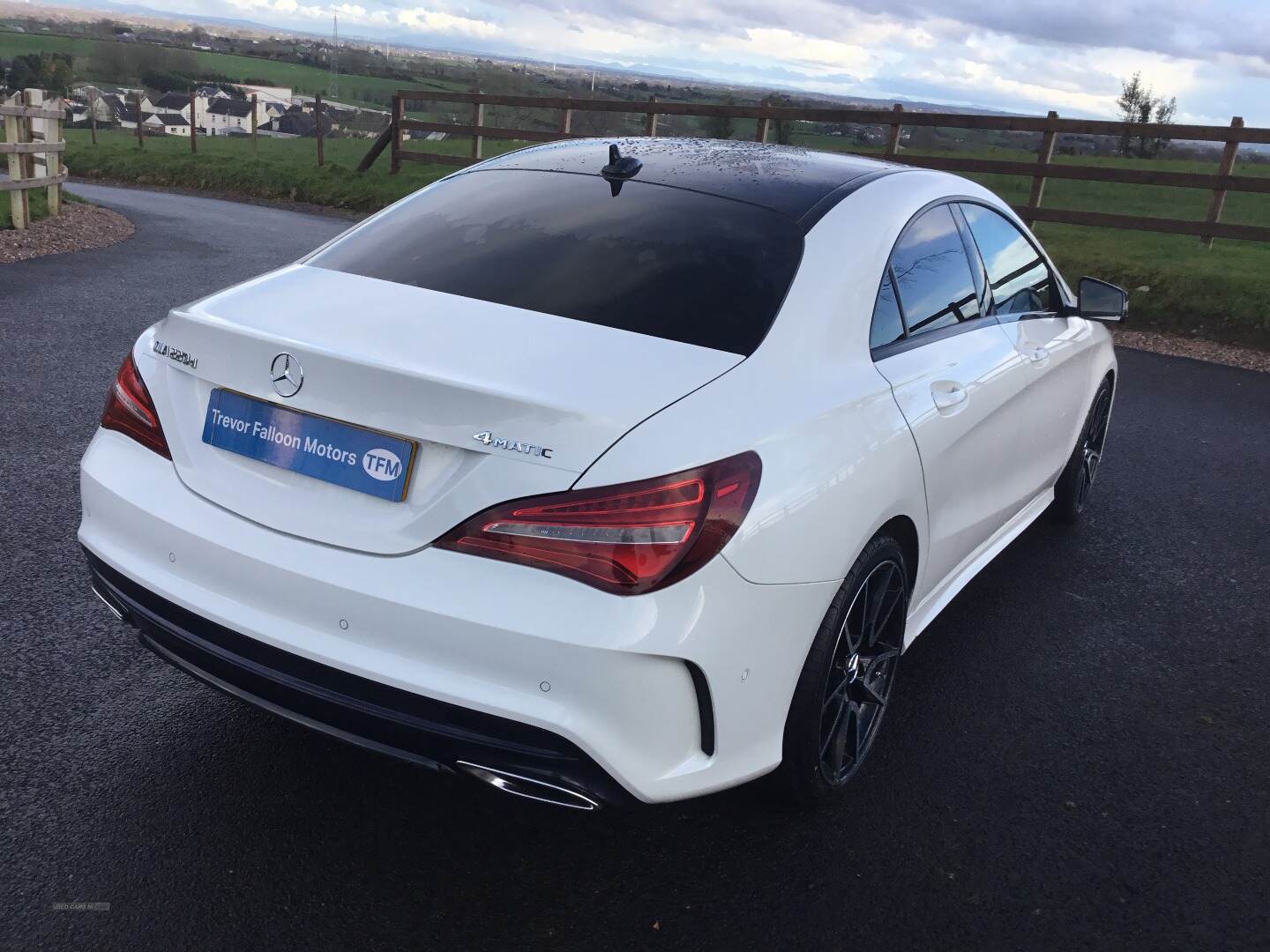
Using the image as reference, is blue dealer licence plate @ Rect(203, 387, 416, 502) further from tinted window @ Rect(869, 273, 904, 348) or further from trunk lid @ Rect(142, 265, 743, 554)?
tinted window @ Rect(869, 273, 904, 348)

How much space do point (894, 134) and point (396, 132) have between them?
31.0ft

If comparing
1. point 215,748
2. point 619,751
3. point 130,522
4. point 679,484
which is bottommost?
point 215,748

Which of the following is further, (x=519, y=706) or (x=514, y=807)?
(x=514, y=807)

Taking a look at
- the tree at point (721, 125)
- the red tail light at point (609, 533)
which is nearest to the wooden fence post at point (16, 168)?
the tree at point (721, 125)

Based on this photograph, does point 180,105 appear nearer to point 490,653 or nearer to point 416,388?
point 416,388

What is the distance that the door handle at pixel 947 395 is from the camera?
128 inches

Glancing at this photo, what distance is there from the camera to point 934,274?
11.7 ft

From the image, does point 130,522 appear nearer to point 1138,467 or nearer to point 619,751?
point 619,751

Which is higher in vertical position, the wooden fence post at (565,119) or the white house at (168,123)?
the wooden fence post at (565,119)

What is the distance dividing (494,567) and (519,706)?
0.91 feet

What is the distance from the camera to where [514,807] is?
2.96 meters

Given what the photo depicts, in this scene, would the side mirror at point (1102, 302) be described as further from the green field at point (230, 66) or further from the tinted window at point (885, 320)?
the green field at point (230, 66)

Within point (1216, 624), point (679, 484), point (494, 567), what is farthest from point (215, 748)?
point (1216, 624)

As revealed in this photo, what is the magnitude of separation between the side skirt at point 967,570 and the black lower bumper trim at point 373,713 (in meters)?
1.39
